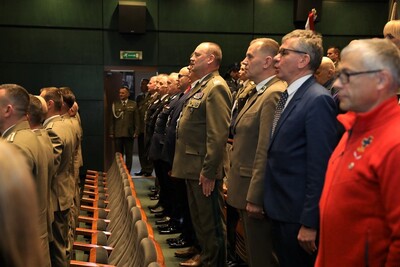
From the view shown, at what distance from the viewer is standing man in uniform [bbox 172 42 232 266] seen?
140 inches

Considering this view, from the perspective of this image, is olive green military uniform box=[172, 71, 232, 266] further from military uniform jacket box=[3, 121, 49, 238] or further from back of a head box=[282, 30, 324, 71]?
back of a head box=[282, 30, 324, 71]

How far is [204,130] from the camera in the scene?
3783 millimetres

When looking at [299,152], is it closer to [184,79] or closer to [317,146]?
[317,146]

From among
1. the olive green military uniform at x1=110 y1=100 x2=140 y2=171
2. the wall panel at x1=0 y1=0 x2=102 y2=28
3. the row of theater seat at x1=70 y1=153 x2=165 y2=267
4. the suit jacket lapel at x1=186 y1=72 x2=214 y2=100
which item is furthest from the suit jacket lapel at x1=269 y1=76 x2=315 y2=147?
the wall panel at x1=0 y1=0 x2=102 y2=28

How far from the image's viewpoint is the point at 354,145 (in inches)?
69.0

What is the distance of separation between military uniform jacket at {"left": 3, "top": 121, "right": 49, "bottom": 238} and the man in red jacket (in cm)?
151

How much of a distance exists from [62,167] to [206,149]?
105cm

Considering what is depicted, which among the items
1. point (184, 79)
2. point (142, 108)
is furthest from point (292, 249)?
point (142, 108)

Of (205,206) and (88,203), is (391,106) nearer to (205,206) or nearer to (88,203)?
(205,206)

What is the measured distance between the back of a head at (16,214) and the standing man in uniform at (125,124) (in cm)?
889

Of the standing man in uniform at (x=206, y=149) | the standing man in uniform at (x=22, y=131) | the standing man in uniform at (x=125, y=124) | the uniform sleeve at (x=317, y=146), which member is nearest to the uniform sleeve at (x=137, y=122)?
the standing man in uniform at (x=125, y=124)

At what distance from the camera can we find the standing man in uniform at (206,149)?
3562 millimetres

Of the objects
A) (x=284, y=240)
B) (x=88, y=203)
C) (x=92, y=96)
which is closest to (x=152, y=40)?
(x=92, y=96)

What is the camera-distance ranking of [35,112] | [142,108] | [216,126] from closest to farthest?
1. [35,112]
2. [216,126]
3. [142,108]
